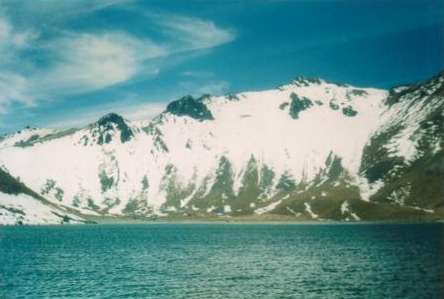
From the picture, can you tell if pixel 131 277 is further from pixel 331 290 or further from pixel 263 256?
pixel 263 256

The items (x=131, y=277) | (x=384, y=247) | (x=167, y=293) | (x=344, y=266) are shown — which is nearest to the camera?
(x=167, y=293)

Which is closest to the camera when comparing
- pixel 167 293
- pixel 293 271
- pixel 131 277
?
pixel 167 293

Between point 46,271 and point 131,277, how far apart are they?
26116 mm

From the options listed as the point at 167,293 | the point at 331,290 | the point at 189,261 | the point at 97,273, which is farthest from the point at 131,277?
the point at 331,290

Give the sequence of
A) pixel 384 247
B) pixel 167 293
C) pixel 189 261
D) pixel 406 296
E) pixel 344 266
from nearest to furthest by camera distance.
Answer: pixel 406 296 → pixel 167 293 → pixel 344 266 → pixel 189 261 → pixel 384 247

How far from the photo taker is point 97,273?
132m

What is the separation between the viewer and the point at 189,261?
160 meters

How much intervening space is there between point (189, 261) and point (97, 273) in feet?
114

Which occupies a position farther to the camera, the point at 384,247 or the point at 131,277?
the point at 384,247

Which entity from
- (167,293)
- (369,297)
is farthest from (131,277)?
(369,297)

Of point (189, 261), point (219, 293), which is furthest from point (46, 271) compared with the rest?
point (219, 293)

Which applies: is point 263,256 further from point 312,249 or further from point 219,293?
point 219,293

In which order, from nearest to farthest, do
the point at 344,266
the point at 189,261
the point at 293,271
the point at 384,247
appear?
the point at 293,271
the point at 344,266
the point at 189,261
the point at 384,247

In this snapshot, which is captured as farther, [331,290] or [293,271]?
[293,271]
